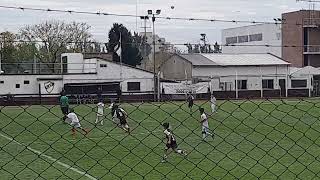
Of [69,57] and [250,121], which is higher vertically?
[69,57]

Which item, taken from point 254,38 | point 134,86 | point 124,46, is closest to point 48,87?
point 134,86

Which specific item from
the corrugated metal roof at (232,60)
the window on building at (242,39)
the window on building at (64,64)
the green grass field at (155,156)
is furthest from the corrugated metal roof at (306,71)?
the green grass field at (155,156)

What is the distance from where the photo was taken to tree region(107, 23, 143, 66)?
2900 inches

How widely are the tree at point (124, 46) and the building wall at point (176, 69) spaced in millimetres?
Result: 4175

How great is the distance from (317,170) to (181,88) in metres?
43.9

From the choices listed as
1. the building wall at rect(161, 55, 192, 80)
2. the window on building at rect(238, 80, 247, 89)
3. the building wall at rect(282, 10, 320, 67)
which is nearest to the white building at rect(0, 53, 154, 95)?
the building wall at rect(161, 55, 192, 80)

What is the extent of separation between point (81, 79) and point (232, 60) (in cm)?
1914

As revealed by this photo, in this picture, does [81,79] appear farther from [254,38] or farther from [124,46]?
[254,38]

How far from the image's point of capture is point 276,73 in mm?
66000

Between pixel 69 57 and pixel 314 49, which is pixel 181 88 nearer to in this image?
pixel 69 57

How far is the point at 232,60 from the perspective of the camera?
67625mm

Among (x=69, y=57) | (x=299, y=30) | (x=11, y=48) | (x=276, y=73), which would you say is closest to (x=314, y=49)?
(x=299, y=30)

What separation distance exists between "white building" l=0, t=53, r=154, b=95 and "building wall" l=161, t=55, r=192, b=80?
27.0 ft

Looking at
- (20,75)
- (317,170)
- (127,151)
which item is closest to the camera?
(317,170)
